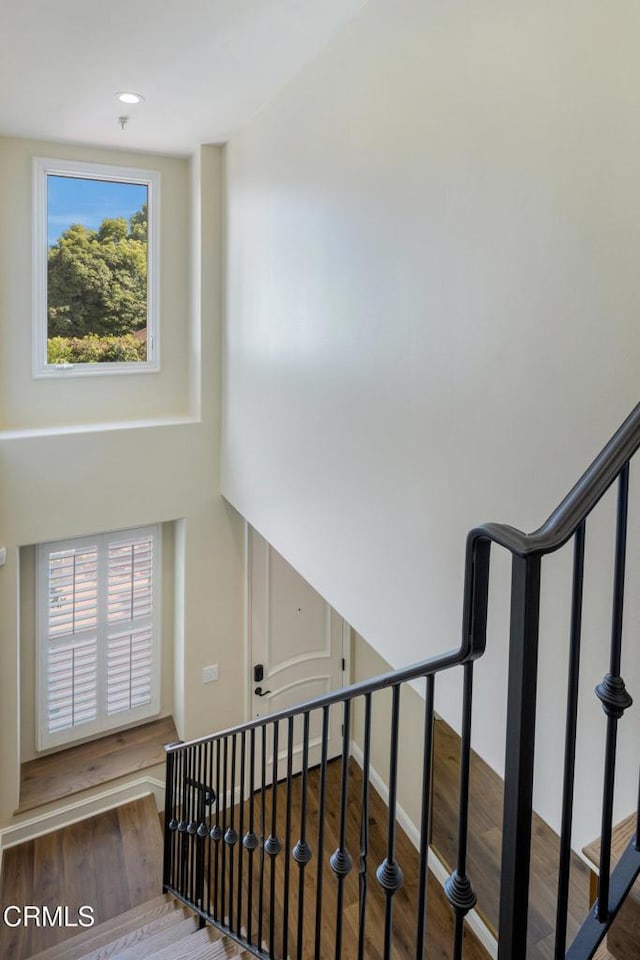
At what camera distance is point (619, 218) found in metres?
1.61

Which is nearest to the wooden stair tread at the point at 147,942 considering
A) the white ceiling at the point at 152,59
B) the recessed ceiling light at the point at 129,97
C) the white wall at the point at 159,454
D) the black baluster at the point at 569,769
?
the white wall at the point at 159,454

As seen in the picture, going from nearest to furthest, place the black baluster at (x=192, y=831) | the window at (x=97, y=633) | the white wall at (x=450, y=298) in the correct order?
the white wall at (x=450, y=298) < the black baluster at (x=192, y=831) < the window at (x=97, y=633)

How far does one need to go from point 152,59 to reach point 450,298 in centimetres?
205

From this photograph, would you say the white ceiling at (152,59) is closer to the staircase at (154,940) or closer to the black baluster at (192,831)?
the black baluster at (192,831)

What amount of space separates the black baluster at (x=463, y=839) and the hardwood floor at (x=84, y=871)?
3.87m

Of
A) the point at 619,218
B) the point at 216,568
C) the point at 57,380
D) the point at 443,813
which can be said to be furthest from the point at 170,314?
the point at 443,813

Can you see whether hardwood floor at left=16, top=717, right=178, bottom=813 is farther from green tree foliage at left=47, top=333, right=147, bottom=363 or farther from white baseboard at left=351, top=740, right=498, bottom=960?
green tree foliage at left=47, top=333, right=147, bottom=363

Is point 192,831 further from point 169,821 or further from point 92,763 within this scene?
point 92,763

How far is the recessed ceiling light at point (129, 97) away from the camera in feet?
11.5

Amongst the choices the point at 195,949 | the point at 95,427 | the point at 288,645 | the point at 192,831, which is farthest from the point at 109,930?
the point at 95,427

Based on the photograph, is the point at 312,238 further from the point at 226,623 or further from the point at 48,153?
the point at 226,623

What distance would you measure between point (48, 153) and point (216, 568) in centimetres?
318

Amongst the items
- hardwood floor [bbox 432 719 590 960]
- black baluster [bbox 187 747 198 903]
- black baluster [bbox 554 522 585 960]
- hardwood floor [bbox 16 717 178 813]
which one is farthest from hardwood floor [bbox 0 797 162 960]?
black baluster [bbox 554 522 585 960]

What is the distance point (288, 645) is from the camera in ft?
18.0
